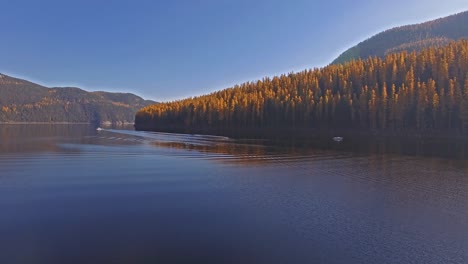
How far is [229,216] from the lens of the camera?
23984 millimetres

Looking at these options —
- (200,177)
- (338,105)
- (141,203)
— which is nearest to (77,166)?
(200,177)

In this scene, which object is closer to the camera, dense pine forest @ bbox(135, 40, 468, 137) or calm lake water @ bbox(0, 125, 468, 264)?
calm lake water @ bbox(0, 125, 468, 264)

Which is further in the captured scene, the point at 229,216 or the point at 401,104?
the point at 401,104

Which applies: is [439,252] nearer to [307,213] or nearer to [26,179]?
[307,213]

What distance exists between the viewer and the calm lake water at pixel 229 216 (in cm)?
1762

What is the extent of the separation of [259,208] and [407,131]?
134 metres

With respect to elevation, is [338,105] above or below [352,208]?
above

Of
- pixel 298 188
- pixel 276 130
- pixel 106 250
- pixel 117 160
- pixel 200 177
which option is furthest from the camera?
pixel 276 130

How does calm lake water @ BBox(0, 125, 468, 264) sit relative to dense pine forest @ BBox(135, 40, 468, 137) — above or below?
below

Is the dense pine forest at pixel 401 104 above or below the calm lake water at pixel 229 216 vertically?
above

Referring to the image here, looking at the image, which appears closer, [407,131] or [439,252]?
[439,252]

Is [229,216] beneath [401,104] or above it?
beneath

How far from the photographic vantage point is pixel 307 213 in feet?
81.3

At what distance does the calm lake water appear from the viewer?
17.6 m
